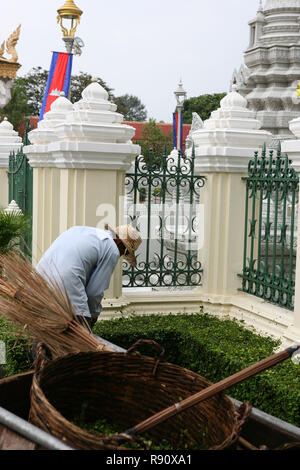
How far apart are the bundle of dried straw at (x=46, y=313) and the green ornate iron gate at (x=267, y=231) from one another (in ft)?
7.45

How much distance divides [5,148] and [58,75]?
1.70 meters

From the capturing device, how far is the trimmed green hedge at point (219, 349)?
4141mm

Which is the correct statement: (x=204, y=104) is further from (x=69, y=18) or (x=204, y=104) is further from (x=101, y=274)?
(x=101, y=274)

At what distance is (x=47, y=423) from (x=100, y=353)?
24.9 inches

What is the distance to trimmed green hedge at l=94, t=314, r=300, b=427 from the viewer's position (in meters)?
4.14

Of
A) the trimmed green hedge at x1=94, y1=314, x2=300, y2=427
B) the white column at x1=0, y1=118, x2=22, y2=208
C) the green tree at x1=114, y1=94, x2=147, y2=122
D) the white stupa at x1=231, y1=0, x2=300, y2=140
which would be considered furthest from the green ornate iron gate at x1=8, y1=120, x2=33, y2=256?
the green tree at x1=114, y1=94, x2=147, y2=122

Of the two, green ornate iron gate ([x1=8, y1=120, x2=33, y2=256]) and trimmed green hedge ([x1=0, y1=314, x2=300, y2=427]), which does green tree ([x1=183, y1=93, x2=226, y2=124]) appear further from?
trimmed green hedge ([x1=0, y1=314, x2=300, y2=427])

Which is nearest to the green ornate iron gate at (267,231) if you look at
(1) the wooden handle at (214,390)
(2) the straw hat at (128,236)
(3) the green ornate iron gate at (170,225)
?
(3) the green ornate iron gate at (170,225)

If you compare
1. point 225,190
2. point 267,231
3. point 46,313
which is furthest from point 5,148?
point 46,313

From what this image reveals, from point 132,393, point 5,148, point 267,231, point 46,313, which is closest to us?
point 132,393

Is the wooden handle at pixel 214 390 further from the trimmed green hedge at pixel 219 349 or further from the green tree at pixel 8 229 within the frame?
the green tree at pixel 8 229

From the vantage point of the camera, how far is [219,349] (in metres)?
4.93

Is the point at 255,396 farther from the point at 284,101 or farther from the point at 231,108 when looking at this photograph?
the point at 284,101

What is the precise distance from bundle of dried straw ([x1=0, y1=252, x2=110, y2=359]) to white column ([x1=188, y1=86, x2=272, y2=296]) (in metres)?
2.80
